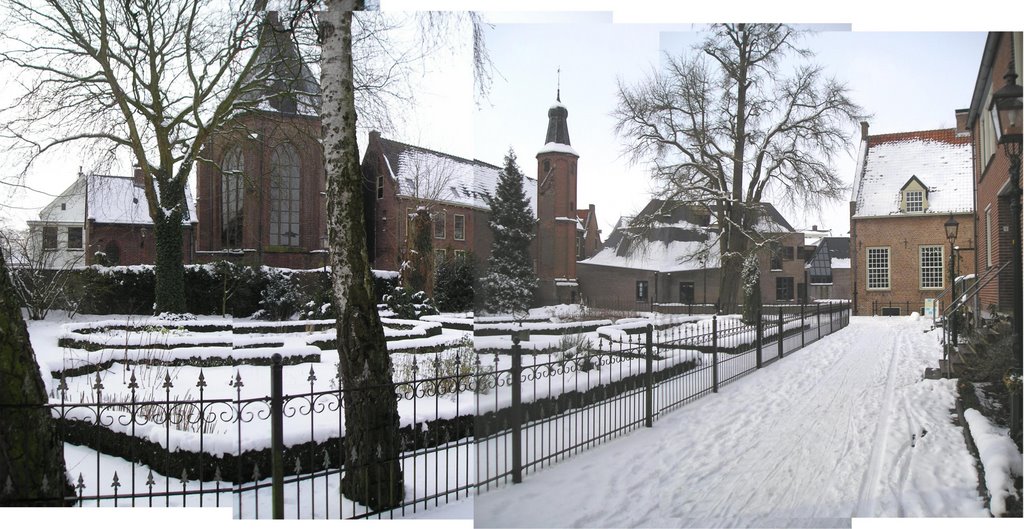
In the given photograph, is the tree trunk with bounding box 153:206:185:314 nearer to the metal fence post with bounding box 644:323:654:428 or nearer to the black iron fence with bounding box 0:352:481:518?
the black iron fence with bounding box 0:352:481:518

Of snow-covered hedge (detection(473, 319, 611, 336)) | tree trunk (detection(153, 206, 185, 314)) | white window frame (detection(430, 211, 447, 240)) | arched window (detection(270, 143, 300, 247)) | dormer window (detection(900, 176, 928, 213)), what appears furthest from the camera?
arched window (detection(270, 143, 300, 247))

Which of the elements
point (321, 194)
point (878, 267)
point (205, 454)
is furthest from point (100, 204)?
point (878, 267)

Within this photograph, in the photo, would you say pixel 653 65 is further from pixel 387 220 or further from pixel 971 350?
pixel 387 220

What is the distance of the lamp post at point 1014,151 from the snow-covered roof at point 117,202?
552cm

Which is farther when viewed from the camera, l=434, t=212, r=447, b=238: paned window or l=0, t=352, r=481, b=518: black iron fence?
l=434, t=212, r=447, b=238: paned window

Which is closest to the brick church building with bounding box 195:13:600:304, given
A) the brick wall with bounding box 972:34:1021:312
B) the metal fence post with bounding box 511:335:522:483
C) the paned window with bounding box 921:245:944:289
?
the metal fence post with bounding box 511:335:522:483

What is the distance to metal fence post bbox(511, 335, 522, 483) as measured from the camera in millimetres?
2602

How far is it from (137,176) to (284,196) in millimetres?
1226

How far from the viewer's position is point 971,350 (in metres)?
2.48

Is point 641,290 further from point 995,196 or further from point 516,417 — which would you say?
point 995,196

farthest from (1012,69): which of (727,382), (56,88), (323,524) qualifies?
(56,88)

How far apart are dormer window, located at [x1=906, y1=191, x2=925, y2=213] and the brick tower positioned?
1526 mm

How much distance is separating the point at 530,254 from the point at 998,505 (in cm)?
217

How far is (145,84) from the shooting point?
14.1 ft
